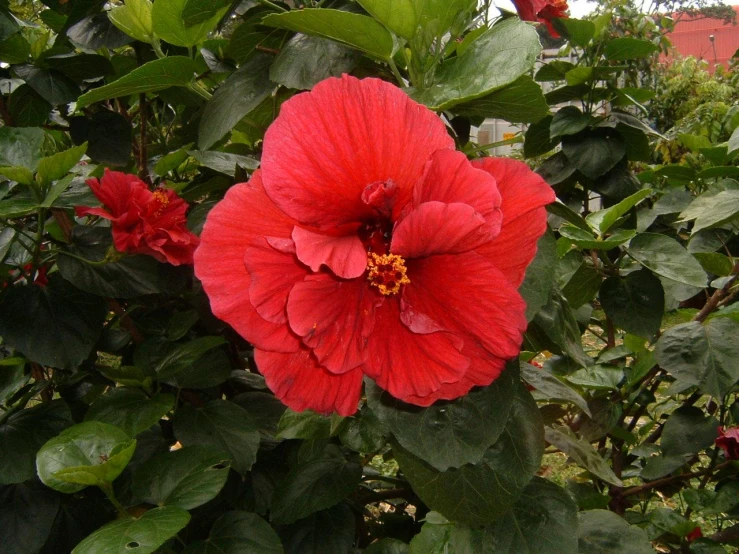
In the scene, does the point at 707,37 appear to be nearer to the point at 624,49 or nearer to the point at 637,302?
the point at 624,49

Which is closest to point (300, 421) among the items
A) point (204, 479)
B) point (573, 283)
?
point (204, 479)

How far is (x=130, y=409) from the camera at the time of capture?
0.91m

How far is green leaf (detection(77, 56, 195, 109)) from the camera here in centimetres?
70

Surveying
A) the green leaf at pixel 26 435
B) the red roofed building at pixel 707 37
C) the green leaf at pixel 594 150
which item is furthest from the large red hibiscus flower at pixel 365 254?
the red roofed building at pixel 707 37

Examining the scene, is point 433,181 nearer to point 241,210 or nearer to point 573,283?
point 241,210

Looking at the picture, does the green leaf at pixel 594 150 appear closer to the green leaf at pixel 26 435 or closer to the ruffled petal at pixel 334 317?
the ruffled petal at pixel 334 317

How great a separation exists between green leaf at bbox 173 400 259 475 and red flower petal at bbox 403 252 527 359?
1.52ft

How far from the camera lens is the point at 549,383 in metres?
0.77

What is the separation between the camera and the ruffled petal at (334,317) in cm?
49

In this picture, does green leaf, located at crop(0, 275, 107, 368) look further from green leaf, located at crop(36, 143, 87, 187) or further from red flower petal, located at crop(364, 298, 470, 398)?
red flower petal, located at crop(364, 298, 470, 398)

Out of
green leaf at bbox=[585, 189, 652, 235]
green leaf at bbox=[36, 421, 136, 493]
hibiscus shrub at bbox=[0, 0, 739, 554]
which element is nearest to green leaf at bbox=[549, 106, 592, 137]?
hibiscus shrub at bbox=[0, 0, 739, 554]

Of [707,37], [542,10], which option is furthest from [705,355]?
[707,37]

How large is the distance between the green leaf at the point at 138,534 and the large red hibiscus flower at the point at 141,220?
0.33m

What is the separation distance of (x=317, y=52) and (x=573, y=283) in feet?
2.05
